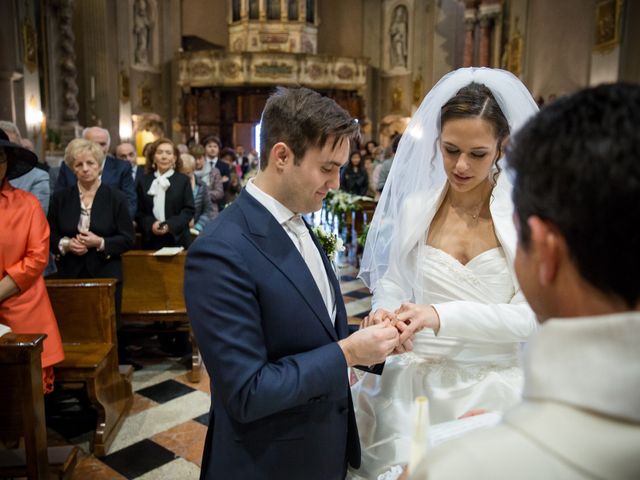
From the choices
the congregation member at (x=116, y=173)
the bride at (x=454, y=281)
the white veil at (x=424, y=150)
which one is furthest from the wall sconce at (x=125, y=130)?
the bride at (x=454, y=281)

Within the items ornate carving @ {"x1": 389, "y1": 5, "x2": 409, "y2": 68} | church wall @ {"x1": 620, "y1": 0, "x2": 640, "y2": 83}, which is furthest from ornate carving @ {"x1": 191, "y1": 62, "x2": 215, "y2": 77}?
church wall @ {"x1": 620, "y1": 0, "x2": 640, "y2": 83}

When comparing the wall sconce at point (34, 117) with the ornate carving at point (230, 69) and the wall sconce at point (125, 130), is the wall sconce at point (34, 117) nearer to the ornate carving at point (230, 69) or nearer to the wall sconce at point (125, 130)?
the wall sconce at point (125, 130)

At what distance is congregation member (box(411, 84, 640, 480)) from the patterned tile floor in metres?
2.66

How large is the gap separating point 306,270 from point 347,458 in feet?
2.09

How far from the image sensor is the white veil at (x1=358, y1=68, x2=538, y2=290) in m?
1.93

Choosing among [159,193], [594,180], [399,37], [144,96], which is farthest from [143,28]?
[594,180]

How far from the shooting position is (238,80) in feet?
61.3

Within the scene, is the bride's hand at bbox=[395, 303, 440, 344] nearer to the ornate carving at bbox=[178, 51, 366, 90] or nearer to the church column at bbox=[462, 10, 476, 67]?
the church column at bbox=[462, 10, 476, 67]

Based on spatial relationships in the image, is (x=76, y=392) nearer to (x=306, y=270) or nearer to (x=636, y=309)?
(x=306, y=270)

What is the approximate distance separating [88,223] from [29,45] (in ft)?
28.5

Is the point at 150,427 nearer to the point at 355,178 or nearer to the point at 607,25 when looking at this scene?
the point at 355,178

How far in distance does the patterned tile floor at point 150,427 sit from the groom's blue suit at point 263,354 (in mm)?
1685

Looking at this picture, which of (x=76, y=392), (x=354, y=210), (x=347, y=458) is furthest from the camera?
(x=354, y=210)

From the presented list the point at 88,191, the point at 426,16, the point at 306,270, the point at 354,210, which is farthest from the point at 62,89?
the point at 306,270
